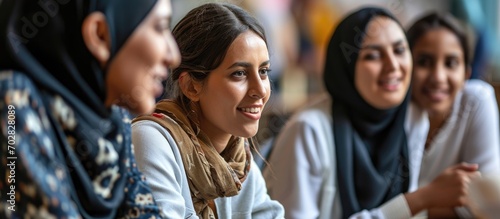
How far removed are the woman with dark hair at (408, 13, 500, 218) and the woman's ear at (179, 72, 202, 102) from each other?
2.65 feet

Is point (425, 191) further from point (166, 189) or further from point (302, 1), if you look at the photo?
point (302, 1)

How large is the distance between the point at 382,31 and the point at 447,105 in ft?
1.19

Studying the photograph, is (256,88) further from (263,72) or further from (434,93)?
(434,93)

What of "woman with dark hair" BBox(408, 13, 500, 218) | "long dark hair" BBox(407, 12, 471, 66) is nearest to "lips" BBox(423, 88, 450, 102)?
"woman with dark hair" BBox(408, 13, 500, 218)

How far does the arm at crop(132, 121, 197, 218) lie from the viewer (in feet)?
2.36

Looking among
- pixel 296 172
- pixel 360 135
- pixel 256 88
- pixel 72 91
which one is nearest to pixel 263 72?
pixel 256 88

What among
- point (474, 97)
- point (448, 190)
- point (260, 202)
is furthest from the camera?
point (474, 97)

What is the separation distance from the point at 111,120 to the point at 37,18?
10 centimetres

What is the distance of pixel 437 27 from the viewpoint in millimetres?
1556

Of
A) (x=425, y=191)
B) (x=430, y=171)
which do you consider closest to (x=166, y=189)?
(x=425, y=191)

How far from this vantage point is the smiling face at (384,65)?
1.25 meters

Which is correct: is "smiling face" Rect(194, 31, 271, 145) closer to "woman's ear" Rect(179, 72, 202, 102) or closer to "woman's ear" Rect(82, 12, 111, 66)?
"woman's ear" Rect(179, 72, 202, 102)

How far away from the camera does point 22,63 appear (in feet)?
1.75

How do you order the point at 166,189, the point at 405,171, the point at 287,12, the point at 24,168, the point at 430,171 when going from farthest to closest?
the point at 287,12
the point at 430,171
the point at 405,171
the point at 166,189
the point at 24,168
